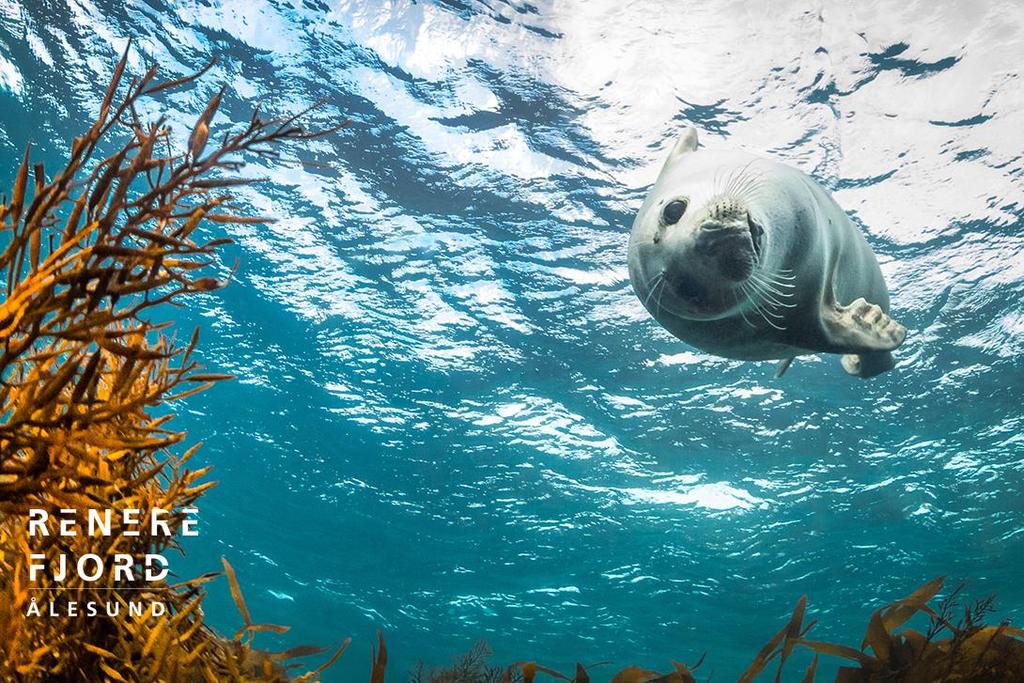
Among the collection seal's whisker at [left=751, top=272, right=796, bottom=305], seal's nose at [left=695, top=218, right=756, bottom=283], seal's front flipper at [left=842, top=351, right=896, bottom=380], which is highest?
seal's front flipper at [left=842, top=351, right=896, bottom=380]

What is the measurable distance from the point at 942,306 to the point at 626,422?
7.18m

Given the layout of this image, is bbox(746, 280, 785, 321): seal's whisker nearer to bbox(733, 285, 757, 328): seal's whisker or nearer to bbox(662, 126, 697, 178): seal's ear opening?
bbox(733, 285, 757, 328): seal's whisker

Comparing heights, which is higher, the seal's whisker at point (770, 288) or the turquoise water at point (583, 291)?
the turquoise water at point (583, 291)

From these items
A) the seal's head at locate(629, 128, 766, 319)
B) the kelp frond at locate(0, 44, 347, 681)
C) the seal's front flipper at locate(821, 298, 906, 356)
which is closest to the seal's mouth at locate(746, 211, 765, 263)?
the seal's head at locate(629, 128, 766, 319)

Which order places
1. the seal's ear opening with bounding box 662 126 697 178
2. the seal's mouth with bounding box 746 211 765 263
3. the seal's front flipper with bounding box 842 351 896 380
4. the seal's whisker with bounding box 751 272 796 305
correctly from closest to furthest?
the seal's mouth with bounding box 746 211 765 263, the seal's whisker with bounding box 751 272 796 305, the seal's front flipper with bounding box 842 351 896 380, the seal's ear opening with bounding box 662 126 697 178

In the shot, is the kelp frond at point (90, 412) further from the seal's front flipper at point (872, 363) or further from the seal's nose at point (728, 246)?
the seal's front flipper at point (872, 363)

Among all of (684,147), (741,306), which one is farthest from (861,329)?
(684,147)

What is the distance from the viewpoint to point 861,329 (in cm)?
376

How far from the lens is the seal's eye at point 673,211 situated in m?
3.47

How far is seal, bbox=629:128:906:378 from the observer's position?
3.23 m

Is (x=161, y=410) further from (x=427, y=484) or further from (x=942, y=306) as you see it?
(x=942, y=306)

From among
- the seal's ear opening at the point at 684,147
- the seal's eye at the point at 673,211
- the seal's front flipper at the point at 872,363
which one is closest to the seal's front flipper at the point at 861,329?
the seal's front flipper at the point at 872,363

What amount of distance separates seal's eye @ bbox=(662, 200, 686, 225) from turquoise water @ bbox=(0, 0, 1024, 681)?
3137 millimetres

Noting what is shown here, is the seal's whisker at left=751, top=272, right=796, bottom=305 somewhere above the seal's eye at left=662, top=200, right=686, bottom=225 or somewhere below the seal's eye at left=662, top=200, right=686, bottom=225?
below
